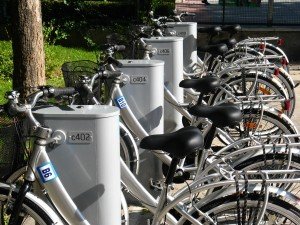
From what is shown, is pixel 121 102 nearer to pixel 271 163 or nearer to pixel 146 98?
pixel 146 98

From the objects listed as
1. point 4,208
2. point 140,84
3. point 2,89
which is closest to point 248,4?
A: point 2,89

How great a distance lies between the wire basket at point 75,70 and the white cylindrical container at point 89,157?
3.10 ft

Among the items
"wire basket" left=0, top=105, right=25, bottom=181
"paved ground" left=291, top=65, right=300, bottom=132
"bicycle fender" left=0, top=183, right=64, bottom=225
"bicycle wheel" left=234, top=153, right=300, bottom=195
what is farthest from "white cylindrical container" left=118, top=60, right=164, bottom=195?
"paved ground" left=291, top=65, right=300, bottom=132

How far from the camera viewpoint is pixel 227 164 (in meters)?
3.63

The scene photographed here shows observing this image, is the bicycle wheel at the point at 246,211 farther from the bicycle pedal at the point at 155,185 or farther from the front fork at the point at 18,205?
the bicycle pedal at the point at 155,185

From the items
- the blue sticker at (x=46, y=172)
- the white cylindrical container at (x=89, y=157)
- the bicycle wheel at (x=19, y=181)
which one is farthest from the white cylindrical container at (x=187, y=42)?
the blue sticker at (x=46, y=172)

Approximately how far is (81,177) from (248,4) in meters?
8.60

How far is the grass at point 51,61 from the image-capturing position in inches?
355

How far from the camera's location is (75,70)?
4.43 metres

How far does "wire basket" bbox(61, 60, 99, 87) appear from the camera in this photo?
4328mm

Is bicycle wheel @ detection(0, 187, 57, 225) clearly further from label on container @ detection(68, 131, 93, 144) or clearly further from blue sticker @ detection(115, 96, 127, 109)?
blue sticker @ detection(115, 96, 127, 109)

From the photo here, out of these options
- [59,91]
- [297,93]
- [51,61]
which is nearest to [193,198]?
[59,91]

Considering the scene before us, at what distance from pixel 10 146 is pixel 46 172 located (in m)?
0.33

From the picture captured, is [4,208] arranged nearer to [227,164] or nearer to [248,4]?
[227,164]
